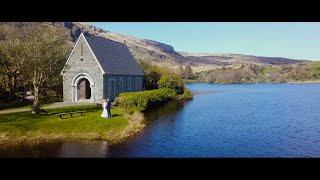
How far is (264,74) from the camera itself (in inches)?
4166

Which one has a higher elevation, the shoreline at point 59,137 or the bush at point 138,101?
the bush at point 138,101

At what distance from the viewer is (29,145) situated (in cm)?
1758

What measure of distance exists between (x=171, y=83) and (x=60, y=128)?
28.8 m

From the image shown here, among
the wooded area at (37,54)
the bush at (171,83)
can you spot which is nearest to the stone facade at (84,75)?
the wooded area at (37,54)

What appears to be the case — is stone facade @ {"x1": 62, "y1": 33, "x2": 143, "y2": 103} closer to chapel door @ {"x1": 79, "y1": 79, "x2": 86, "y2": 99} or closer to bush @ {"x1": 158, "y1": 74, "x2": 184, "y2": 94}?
chapel door @ {"x1": 79, "y1": 79, "x2": 86, "y2": 99}

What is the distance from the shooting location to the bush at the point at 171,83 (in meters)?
46.9

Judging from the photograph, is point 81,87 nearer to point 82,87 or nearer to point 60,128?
point 82,87

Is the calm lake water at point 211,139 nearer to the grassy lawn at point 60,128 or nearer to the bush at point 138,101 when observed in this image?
the grassy lawn at point 60,128

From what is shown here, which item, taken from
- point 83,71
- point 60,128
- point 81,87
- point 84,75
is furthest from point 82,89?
point 60,128

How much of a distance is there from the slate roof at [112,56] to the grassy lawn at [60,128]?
10333 mm

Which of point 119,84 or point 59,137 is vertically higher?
point 119,84
